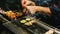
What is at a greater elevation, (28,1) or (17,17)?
(28,1)

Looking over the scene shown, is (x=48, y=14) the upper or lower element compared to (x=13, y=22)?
upper

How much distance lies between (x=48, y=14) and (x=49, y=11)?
0.03m

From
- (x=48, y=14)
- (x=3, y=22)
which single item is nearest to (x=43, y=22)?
(x=48, y=14)

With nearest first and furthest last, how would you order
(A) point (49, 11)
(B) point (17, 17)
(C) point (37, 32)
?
(C) point (37, 32), (A) point (49, 11), (B) point (17, 17)

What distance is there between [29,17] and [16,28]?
0.66 ft

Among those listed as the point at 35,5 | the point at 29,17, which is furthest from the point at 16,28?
the point at 35,5

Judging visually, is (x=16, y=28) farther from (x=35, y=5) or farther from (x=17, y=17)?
(x=35, y=5)

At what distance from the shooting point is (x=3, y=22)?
1391 mm

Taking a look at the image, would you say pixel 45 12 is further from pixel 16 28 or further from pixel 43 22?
pixel 16 28

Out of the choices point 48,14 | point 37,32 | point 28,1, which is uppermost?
point 28,1

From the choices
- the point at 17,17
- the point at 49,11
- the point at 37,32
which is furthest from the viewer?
the point at 17,17

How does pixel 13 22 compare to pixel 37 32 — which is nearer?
pixel 37 32

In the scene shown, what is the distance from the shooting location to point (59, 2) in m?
1.31

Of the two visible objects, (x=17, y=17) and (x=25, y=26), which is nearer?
(x=25, y=26)
